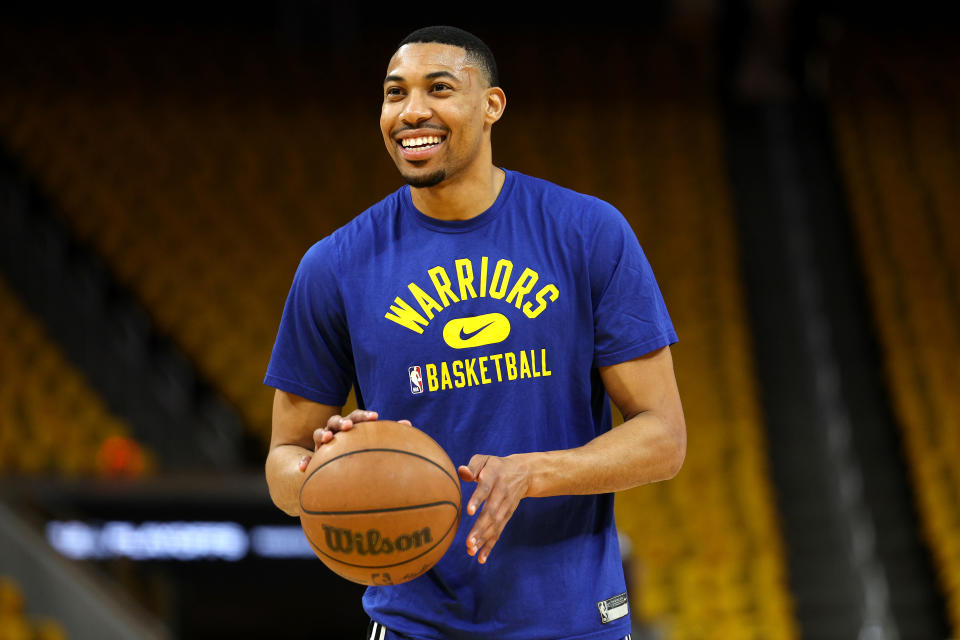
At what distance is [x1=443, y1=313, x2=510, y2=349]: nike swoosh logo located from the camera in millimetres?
2076

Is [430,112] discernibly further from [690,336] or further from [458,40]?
[690,336]


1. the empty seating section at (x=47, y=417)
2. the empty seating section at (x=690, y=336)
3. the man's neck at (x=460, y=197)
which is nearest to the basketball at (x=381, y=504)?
the man's neck at (x=460, y=197)

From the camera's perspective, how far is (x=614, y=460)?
6.53ft

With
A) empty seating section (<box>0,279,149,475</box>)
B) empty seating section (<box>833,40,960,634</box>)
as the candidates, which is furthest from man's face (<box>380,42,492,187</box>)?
empty seating section (<box>833,40,960,634</box>)

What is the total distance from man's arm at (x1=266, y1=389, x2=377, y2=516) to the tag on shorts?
0.58 m

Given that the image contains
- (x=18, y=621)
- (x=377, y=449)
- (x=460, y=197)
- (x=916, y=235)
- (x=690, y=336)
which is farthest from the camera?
(x=916, y=235)

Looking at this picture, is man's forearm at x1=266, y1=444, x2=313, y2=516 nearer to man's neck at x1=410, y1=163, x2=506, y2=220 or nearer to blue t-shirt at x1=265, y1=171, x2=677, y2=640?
blue t-shirt at x1=265, y1=171, x2=677, y2=640

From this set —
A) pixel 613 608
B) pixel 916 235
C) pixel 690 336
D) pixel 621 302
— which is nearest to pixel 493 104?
pixel 621 302

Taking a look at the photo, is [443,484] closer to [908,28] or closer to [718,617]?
[718,617]

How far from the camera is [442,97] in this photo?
2.14 meters

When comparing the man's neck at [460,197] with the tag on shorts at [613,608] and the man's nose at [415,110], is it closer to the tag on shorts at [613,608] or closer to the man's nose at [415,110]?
the man's nose at [415,110]

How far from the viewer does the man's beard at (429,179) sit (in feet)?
7.03

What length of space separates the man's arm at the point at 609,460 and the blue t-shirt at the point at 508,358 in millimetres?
56

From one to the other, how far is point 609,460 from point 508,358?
259 mm
